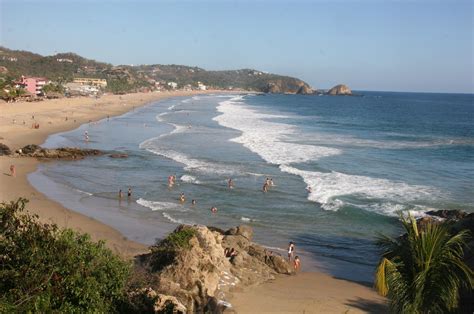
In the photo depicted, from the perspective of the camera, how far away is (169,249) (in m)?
13.8

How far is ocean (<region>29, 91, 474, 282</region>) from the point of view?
69.3 ft

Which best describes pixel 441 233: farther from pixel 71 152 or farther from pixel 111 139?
pixel 111 139

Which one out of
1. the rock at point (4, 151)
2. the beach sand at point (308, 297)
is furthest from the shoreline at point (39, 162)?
the beach sand at point (308, 297)

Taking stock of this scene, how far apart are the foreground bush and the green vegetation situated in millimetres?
5312

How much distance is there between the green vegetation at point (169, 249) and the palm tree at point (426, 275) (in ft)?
22.3

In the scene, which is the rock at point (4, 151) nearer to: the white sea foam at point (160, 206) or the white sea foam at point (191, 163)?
the white sea foam at point (191, 163)

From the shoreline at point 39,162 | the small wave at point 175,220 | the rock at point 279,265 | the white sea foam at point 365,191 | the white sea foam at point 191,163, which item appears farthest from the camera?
the white sea foam at point 191,163

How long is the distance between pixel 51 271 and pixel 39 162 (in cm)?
2895

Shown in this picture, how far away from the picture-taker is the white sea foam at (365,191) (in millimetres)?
25406

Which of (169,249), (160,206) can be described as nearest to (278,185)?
(160,206)

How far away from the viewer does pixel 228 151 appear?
1660 inches

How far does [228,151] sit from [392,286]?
34471 millimetres

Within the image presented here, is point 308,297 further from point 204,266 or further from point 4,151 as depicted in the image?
point 4,151

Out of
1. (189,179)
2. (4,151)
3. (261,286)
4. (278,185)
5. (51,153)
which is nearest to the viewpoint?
(261,286)
